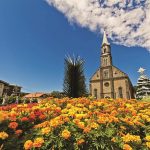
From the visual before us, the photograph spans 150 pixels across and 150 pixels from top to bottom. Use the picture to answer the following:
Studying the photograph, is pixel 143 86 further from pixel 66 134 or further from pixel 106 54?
pixel 66 134

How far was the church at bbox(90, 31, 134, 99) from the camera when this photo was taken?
46.9 m

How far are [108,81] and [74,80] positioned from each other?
1618 inches

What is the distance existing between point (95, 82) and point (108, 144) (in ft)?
156

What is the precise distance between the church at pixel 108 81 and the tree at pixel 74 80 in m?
38.3

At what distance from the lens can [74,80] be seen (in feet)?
29.7

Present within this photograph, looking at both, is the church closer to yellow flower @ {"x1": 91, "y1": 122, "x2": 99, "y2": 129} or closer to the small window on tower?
the small window on tower

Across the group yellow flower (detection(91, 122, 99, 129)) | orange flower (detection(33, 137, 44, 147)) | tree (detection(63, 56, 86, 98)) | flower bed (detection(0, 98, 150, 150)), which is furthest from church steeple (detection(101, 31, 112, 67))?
orange flower (detection(33, 137, 44, 147))

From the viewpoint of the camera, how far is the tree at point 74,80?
9.05 metres

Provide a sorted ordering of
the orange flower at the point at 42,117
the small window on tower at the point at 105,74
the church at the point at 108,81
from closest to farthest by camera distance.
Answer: the orange flower at the point at 42,117, the church at the point at 108,81, the small window on tower at the point at 105,74

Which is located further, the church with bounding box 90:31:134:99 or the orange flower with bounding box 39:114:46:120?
the church with bounding box 90:31:134:99

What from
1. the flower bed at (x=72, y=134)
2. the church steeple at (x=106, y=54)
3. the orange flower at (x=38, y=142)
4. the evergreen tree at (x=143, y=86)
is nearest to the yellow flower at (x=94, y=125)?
the flower bed at (x=72, y=134)

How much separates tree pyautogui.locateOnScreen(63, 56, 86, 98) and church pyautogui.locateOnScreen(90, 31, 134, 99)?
38329 millimetres

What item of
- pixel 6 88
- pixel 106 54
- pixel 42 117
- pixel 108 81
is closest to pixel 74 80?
pixel 42 117

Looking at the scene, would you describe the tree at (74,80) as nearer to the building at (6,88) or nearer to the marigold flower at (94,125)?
the marigold flower at (94,125)
